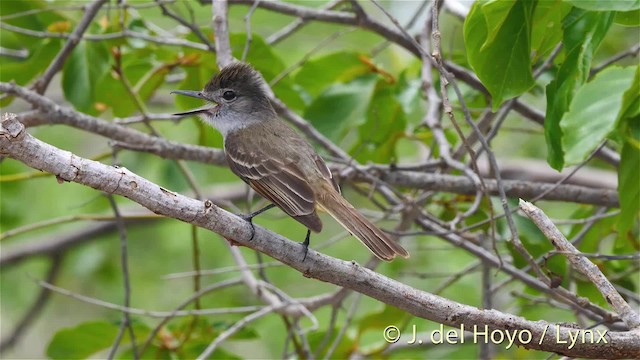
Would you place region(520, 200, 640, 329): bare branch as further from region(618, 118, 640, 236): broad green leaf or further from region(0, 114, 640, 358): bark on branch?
region(618, 118, 640, 236): broad green leaf

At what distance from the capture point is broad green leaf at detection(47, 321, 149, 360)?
16.7 feet

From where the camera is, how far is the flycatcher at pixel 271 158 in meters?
3.95

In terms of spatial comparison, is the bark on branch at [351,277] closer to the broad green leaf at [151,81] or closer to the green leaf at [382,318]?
the green leaf at [382,318]

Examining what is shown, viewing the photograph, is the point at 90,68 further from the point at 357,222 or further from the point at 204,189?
the point at 204,189

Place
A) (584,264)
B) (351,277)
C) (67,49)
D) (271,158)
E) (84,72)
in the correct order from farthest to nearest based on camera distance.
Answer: (84,72) → (67,49) → (271,158) → (584,264) → (351,277)

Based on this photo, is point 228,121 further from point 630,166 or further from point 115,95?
point 630,166

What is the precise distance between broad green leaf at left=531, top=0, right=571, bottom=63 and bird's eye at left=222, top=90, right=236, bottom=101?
1.78 m

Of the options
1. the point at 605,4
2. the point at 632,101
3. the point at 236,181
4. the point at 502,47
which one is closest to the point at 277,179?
the point at 502,47

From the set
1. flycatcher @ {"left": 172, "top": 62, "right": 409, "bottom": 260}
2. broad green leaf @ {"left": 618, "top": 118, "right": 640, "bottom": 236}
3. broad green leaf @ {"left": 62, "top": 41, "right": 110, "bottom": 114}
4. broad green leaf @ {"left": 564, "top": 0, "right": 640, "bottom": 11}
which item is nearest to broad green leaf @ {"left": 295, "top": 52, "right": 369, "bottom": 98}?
flycatcher @ {"left": 172, "top": 62, "right": 409, "bottom": 260}

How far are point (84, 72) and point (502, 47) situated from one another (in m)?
2.46

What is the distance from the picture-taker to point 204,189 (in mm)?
7660

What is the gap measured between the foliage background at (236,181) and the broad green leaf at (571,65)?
61mm

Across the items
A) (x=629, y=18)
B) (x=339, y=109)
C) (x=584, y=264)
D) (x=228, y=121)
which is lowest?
(x=584, y=264)

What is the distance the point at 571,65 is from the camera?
3.55m
